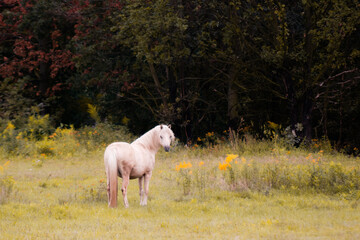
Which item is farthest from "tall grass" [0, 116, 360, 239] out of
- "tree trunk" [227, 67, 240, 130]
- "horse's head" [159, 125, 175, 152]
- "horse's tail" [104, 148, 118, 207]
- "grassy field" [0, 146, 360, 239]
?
"tree trunk" [227, 67, 240, 130]

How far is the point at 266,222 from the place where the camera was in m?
8.15

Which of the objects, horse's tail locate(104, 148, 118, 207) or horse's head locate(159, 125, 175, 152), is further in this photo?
horse's head locate(159, 125, 175, 152)

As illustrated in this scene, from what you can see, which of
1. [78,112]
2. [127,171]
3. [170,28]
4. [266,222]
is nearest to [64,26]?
[78,112]

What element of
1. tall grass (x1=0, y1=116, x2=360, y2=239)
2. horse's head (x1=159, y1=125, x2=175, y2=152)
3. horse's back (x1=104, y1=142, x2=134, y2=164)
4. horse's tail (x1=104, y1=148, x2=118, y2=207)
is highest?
horse's head (x1=159, y1=125, x2=175, y2=152)

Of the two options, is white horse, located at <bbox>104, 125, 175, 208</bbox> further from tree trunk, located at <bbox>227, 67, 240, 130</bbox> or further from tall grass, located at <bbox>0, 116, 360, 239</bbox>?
tree trunk, located at <bbox>227, 67, 240, 130</bbox>

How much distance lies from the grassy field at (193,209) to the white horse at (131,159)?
409 mm

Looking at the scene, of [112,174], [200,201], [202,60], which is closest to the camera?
[112,174]

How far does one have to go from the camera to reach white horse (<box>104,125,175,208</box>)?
903 centimetres

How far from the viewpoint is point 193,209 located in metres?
9.43

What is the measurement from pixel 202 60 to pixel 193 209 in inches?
557

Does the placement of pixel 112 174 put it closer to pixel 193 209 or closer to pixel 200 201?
pixel 193 209

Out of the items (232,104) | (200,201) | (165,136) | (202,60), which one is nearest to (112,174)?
(165,136)

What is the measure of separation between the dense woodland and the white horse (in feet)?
27.5

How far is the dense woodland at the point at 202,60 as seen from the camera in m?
18.5
